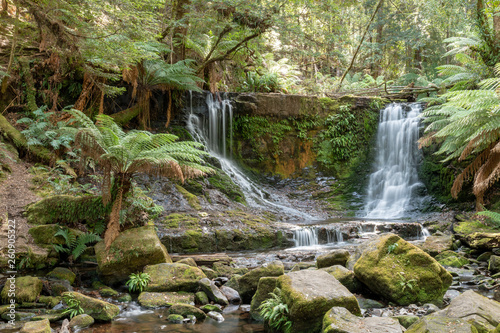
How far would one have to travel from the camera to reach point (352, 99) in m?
13.6

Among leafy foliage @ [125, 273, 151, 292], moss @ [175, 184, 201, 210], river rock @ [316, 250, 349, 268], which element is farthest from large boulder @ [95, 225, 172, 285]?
moss @ [175, 184, 201, 210]

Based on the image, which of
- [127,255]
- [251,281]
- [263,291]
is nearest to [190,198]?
[127,255]

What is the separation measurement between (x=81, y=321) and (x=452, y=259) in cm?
588

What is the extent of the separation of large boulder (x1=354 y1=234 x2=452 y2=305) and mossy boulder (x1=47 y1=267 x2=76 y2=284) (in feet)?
12.8

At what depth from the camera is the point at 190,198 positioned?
8.54 meters

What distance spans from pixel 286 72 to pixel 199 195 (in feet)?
29.8

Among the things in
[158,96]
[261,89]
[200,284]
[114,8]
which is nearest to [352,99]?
[261,89]

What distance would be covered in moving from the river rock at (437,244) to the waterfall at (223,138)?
11.6ft

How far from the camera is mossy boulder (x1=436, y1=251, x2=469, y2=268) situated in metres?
6.09

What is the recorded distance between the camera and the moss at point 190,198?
27.3 ft

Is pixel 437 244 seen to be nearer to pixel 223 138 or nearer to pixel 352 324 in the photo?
pixel 352 324

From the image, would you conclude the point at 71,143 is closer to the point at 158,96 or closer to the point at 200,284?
the point at 158,96

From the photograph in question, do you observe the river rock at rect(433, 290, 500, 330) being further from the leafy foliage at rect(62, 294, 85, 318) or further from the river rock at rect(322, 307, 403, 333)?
the leafy foliage at rect(62, 294, 85, 318)

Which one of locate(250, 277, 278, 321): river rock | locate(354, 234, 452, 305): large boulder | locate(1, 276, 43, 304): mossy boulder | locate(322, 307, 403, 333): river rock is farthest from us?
locate(354, 234, 452, 305): large boulder
